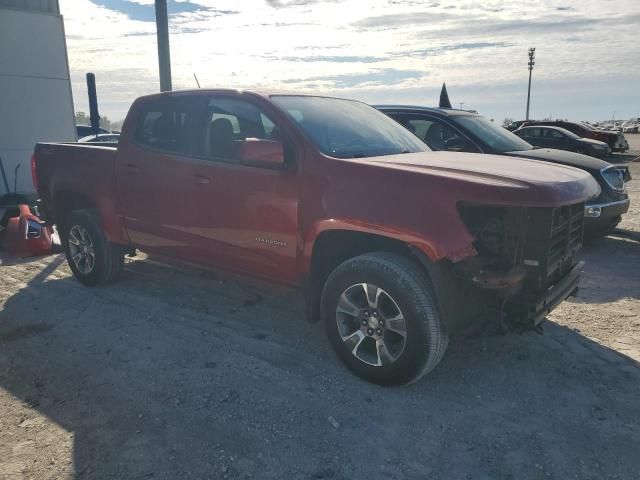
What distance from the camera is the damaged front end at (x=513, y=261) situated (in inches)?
117

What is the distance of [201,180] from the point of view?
4.11 metres

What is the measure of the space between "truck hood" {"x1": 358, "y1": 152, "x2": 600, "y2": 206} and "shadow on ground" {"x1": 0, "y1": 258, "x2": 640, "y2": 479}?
1279 mm

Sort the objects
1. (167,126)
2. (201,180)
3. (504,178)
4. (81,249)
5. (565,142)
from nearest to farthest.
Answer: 1. (504,178)
2. (201,180)
3. (167,126)
4. (81,249)
5. (565,142)

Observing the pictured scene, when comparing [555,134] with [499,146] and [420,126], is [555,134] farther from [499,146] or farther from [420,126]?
[420,126]

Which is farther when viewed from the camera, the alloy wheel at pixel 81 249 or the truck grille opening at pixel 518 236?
the alloy wheel at pixel 81 249

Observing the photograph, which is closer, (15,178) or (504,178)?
(504,178)

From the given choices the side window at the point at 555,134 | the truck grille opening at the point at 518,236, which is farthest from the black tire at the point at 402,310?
the side window at the point at 555,134

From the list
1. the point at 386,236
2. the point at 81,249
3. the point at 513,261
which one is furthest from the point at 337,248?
the point at 81,249

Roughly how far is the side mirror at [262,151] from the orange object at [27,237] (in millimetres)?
4480

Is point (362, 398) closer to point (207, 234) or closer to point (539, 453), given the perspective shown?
point (539, 453)

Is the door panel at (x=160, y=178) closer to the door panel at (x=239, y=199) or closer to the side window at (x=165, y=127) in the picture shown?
the side window at (x=165, y=127)

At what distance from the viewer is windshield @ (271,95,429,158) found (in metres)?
3.72

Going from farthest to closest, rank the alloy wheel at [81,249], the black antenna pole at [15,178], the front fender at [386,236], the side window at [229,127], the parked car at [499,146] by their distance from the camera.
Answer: the black antenna pole at [15,178] < the parked car at [499,146] < the alloy wheel at [81,249] < the side window at [229,127] < the front fender at [386,236]

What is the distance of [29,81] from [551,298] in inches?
475
